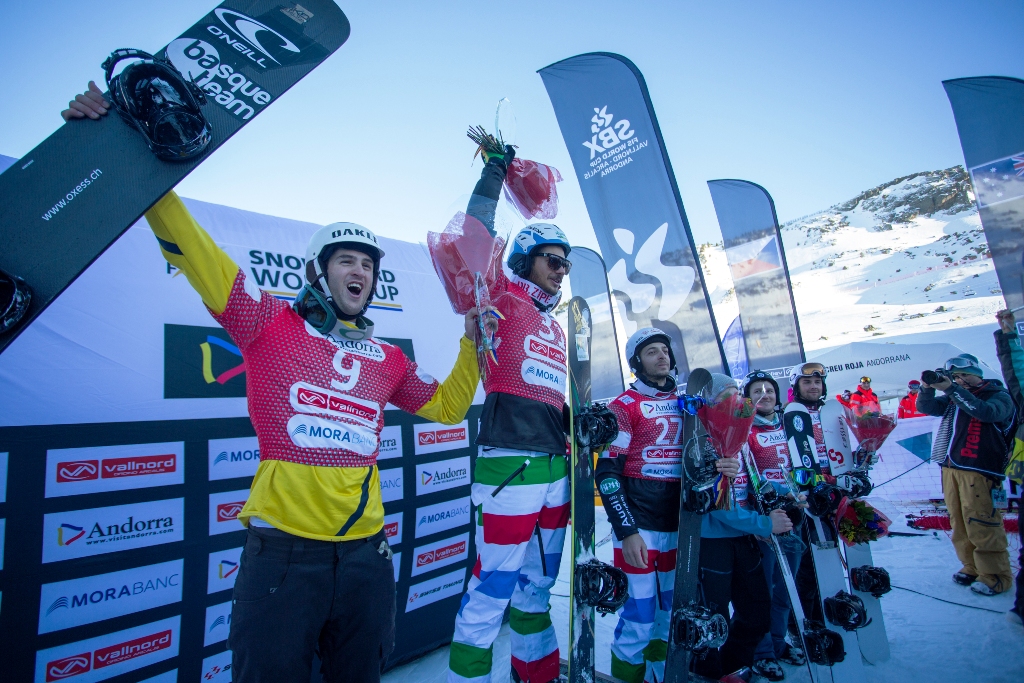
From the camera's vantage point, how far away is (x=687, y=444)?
104 inches

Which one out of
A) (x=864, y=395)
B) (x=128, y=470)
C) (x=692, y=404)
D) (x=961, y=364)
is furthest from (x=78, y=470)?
(x=864, y=395)

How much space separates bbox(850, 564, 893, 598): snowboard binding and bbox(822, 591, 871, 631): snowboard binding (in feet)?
0.76

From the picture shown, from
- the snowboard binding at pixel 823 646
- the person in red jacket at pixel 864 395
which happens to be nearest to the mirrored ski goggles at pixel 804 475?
the snowboard binding at pixel 823 646

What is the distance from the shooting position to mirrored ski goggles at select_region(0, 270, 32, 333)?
1.27 meters

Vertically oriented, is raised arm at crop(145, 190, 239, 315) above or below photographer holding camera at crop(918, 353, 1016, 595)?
above

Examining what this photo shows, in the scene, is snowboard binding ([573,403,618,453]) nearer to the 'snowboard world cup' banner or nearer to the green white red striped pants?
the green white red striped pants

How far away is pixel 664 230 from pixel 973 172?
3.46 metres

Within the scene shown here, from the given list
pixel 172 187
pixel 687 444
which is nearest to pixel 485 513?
pixel 687 444

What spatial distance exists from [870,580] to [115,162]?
14.5 feet

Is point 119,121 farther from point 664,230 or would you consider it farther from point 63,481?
point 664,230

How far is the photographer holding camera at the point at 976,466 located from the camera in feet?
13.8

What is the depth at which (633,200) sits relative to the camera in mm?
5586

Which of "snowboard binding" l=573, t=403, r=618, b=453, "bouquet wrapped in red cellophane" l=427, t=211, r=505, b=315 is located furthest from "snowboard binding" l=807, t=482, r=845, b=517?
"bouquet wrapped in red cellophane" l=427, t=211, r=505, b=315

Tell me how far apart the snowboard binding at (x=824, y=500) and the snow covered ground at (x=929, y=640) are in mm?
937
